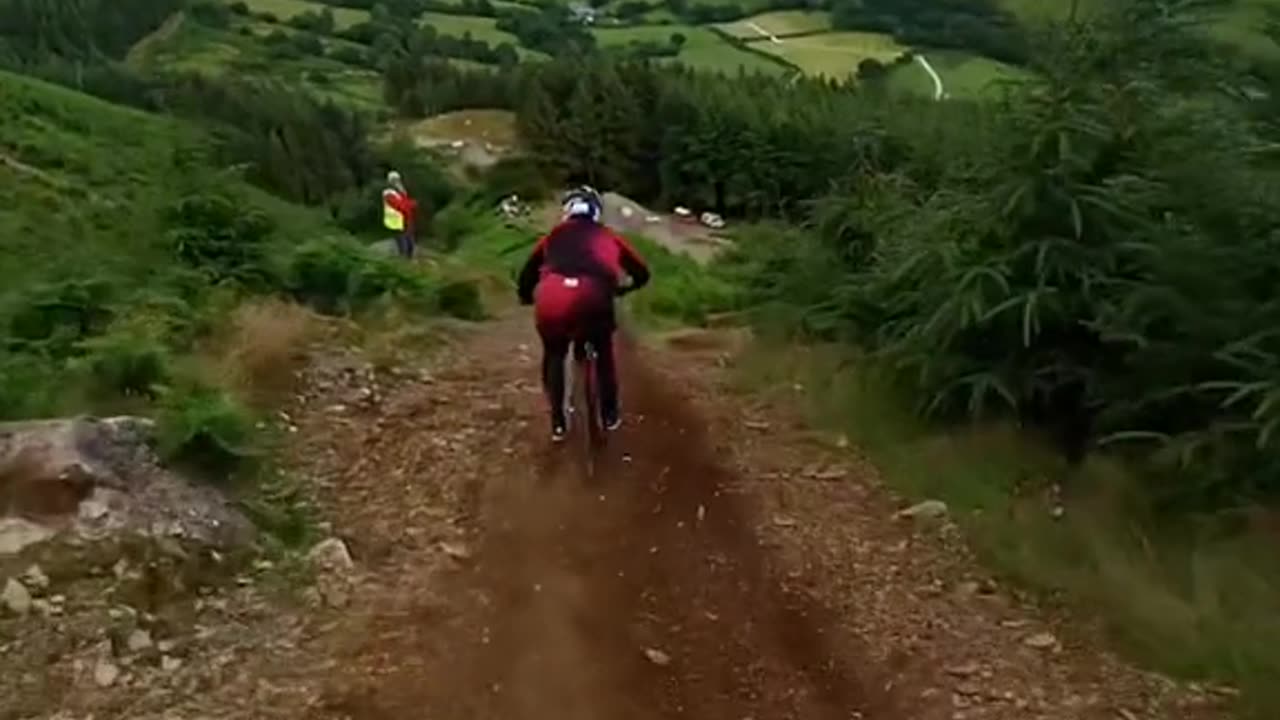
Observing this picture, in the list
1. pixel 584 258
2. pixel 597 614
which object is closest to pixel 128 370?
pixel 584 258

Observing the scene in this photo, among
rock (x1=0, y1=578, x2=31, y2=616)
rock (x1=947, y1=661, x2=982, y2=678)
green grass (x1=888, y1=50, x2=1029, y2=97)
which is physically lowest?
green grass (x1=888, y1=50, x2=1029, y2=97)

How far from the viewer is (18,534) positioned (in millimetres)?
6609

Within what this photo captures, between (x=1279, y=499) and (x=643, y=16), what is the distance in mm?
73275

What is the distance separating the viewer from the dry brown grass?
30.4 feet

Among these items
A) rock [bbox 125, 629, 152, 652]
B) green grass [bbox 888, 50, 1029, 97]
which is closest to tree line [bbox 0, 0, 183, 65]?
green grass [bbox 888, 50, 1029, 97]

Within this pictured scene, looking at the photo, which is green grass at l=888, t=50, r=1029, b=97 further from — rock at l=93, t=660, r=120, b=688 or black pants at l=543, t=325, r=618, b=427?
rock at l=93, t=660, r=120, b=688

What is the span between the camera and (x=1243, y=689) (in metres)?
5.91

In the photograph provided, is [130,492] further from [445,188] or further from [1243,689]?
[445,188]

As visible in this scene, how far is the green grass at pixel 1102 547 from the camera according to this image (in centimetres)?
621

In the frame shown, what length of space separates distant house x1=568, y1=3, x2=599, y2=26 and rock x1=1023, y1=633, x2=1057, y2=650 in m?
71.7

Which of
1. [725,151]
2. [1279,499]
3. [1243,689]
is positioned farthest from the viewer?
[725,151]

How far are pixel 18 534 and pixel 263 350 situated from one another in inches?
127

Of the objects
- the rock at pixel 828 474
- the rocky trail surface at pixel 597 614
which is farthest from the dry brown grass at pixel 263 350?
the rock at pixel 828 474

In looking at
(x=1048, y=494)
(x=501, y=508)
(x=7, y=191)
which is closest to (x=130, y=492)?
(x=501, y=508)
